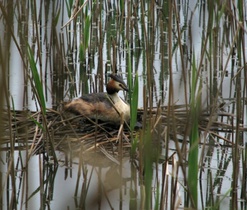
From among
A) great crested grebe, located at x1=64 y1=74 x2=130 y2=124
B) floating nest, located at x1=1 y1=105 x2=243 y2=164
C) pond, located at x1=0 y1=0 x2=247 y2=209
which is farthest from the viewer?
great crested grebe, located at x1=64 y1=74 x2=130 y2=124

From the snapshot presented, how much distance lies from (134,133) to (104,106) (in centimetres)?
31

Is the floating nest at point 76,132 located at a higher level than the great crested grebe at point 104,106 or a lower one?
lower

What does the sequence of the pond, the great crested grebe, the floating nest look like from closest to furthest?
the pond < the floating nest < the great crested grebe

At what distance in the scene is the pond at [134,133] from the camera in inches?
109

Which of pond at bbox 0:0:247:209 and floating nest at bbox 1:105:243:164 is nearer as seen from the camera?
Result: pond at bbox 0:0:247:209

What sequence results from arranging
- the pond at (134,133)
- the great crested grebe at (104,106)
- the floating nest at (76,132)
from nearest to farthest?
the pond at (134,133), the floating nest at (76,132), the great crested grebe at (104,106)

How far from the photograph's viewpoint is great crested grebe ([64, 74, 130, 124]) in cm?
456

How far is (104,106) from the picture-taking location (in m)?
4.61

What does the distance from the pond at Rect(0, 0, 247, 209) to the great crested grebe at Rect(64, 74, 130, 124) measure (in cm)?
5

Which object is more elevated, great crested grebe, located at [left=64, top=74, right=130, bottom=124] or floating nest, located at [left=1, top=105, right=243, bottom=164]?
great crested grebe, located at [left=64, top=74, right=130, bottom=124]

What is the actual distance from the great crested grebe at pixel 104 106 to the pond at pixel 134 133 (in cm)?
5

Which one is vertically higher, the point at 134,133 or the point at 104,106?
the point at 104,106

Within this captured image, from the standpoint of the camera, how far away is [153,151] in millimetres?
2596

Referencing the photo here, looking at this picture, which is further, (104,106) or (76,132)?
→ (104,106)
